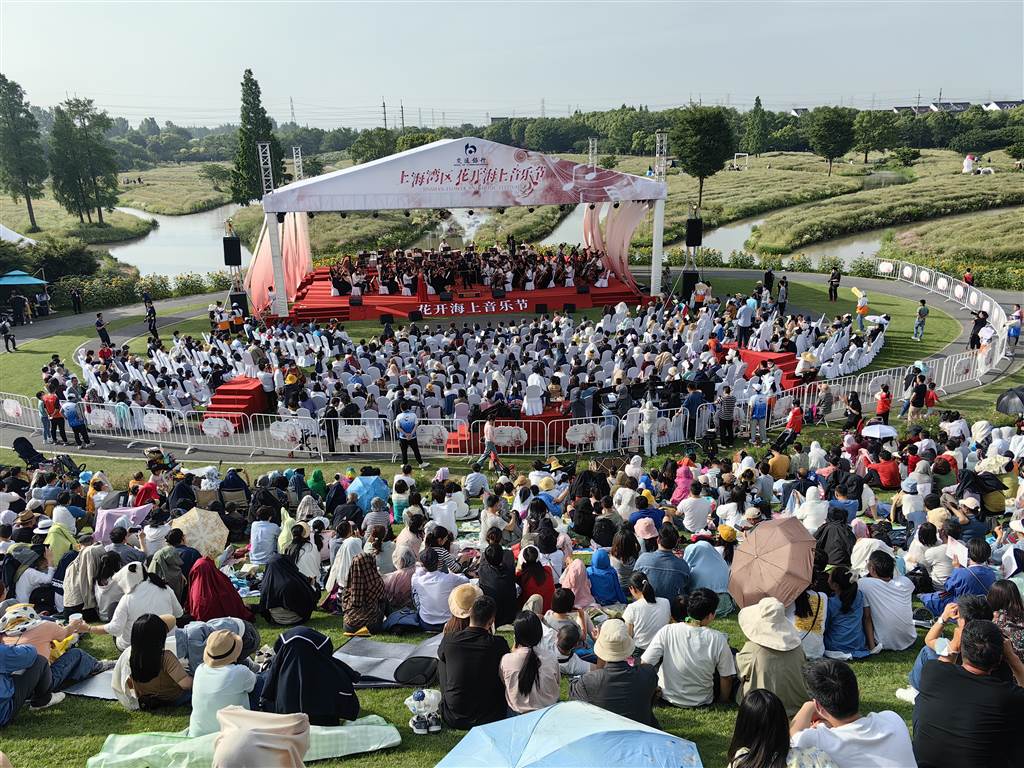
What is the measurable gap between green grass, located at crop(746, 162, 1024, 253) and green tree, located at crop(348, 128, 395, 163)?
42.6 m

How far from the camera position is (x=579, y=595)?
700 centimetres

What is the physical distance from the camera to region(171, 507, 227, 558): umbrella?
8.66 metres

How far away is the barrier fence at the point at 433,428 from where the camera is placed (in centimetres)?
1402

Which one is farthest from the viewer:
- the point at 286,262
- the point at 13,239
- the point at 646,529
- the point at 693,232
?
the point at 13,239

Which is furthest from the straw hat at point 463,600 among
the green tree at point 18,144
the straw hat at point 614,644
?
the green tree at point 18,144

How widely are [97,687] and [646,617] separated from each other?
171 inches

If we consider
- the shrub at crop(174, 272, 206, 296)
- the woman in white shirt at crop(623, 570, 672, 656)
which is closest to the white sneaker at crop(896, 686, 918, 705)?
the woman in white shirt at crop(623, 570, 672, 656)

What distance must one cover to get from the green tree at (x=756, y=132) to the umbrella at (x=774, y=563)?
90877 millimetres

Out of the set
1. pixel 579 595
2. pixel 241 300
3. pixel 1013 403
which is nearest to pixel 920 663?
pixel 579 595

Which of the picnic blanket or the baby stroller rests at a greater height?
the picnic blanket

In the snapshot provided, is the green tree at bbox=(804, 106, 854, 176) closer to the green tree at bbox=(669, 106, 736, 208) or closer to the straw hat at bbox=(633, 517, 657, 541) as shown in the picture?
the green tree at bbox=(669, 106, 736, 208)

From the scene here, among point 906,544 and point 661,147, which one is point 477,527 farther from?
point 661,147

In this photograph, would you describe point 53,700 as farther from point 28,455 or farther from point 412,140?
point 412,140

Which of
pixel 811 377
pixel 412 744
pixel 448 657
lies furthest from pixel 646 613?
pixel 811 377
